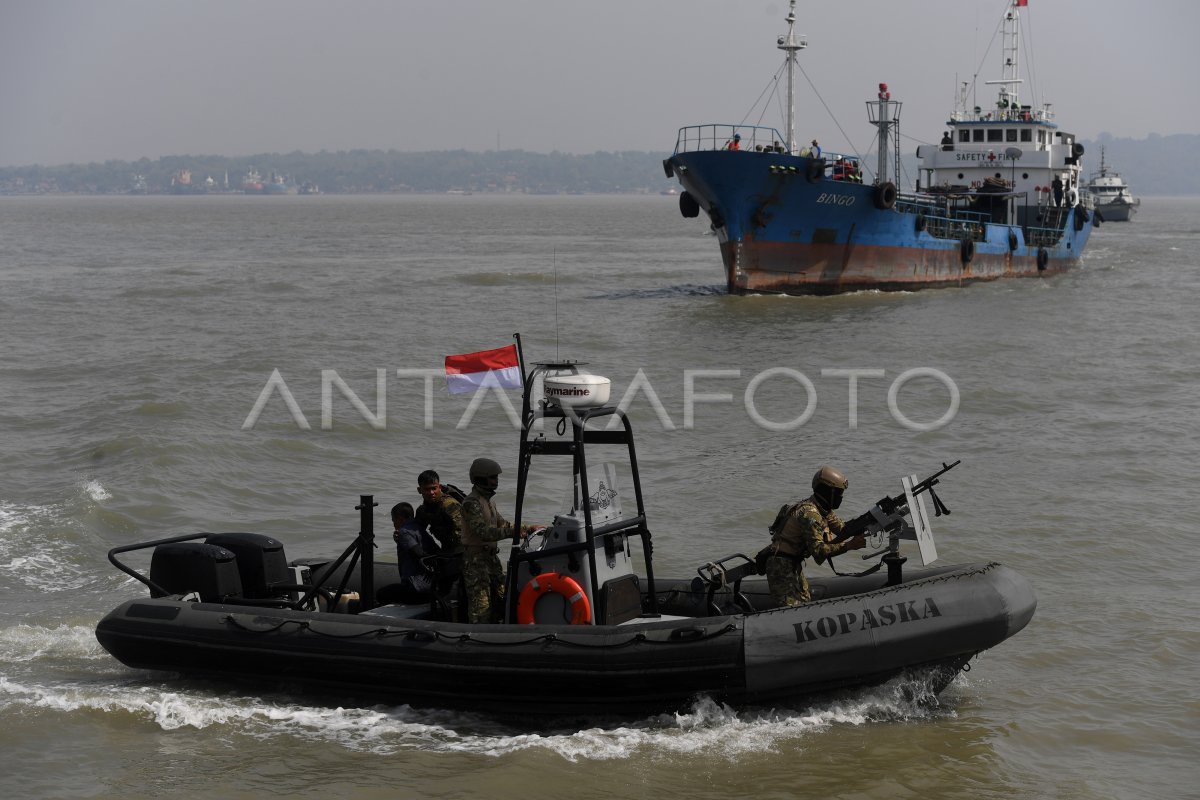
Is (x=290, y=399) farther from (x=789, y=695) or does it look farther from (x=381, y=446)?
(x=789, y=695)

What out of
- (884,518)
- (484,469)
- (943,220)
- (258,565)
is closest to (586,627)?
(484,469)

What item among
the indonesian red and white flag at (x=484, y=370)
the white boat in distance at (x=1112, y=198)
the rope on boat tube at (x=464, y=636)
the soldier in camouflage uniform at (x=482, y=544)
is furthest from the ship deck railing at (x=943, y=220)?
the white boat in distance at (x=1112, y=198)

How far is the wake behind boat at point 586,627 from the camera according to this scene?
8.21 metres

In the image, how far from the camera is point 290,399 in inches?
830

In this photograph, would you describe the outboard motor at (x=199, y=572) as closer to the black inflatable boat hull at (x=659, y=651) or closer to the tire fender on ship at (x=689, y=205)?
the black inflatable boat hull at (x=659, y=651)

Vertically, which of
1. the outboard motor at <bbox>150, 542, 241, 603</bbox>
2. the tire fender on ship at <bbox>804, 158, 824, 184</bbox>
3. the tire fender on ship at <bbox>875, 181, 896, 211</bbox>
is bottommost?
the outboard motor at <bbox>150, 542, 241, 603</bbox>

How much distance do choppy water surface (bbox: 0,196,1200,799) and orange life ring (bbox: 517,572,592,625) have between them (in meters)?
0.73

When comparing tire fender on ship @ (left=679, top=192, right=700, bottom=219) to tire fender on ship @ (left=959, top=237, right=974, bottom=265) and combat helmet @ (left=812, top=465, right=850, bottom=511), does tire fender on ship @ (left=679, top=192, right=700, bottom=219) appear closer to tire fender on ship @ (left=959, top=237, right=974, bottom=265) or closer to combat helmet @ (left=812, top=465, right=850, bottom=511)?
tire fender on ship @ (left=959, top=237, right=974, bottom=265)

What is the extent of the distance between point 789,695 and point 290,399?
14.2 metres

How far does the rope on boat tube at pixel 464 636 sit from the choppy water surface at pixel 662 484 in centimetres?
54

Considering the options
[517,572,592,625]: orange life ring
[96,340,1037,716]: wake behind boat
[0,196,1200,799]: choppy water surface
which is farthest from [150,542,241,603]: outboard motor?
[517,572,592,625]: orange life ring

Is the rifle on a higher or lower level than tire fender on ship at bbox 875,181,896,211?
lower

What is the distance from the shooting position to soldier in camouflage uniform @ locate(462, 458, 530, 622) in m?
8.63

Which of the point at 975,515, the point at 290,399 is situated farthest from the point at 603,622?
the point at 290,399
